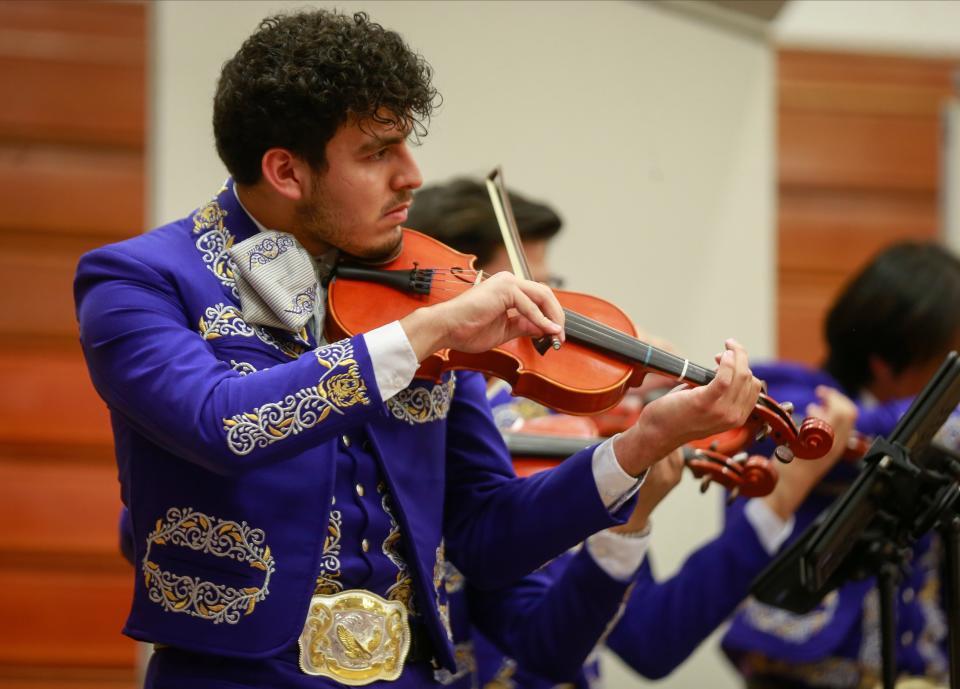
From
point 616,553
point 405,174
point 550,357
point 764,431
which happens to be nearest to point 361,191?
point 405,174

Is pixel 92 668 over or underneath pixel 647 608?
underneath

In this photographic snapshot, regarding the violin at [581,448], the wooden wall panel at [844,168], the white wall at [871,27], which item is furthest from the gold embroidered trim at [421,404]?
the white wall at [871,27]

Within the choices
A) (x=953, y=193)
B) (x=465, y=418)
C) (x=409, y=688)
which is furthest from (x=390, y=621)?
(x=953, y=193)

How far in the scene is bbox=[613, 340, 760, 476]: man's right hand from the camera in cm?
139

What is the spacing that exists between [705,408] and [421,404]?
0.35 metres

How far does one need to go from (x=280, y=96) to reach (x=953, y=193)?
297 centimetres

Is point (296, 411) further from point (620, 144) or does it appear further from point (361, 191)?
point (620, 144)

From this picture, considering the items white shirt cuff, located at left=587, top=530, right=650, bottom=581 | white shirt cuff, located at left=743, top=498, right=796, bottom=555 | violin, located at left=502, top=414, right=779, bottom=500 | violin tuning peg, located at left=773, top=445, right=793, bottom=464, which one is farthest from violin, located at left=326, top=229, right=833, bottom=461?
white shirt cuff, located at left=743, top=498, right=796, bottom=555

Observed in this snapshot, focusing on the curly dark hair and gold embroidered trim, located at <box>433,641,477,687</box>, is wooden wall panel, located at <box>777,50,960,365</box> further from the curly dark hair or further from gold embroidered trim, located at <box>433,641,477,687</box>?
the curly dark hair

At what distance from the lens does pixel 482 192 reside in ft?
7.86

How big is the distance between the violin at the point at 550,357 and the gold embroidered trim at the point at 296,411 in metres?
0.17

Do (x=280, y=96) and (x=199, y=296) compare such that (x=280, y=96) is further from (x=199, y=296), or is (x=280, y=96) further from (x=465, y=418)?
(x=465, y=418)

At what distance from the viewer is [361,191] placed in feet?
4.81

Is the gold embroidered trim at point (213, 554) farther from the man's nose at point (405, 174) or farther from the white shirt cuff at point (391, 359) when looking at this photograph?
the man's nose at point (405, 174)
